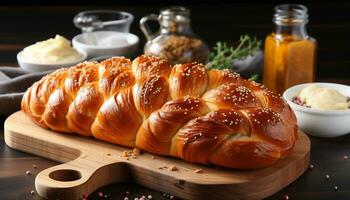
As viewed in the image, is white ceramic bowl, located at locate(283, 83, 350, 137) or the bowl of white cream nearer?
white ceramic bowl, located at locate(283, 83, 350, 137)

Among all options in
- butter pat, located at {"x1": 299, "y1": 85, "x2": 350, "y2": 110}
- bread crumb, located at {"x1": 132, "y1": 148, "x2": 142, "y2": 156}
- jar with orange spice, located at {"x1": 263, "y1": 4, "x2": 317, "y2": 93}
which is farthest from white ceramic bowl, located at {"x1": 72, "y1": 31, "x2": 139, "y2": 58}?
bread crumb, located at {"x1": 132, "y1": 148, "x2": 142, "y2": 156}

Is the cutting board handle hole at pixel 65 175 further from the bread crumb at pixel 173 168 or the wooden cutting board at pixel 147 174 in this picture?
the bread crumb at pixel 173 168

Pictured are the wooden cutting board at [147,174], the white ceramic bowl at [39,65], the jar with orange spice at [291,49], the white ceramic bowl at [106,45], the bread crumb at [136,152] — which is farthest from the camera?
the white ceramic bowl at [106,45]

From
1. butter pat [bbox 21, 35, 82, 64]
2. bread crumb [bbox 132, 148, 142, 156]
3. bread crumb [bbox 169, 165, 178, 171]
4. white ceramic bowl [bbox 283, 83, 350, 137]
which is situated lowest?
white ceramic bowl [bbox 283, 83, 350, 137]

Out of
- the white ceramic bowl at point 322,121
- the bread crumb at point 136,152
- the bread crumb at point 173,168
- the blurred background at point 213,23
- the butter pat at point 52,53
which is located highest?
the butter pat at point 52,53

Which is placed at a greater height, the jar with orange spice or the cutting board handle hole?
the jar with orange spice

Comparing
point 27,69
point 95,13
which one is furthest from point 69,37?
point 27,69

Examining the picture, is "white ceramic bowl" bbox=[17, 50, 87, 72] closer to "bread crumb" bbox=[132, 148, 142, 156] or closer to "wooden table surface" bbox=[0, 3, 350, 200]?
"wooden table surface" bbox=[0, 3, 350, 200]

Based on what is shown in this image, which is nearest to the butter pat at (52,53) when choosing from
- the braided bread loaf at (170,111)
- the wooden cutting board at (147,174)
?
the braided bread loaf at (170,111)
